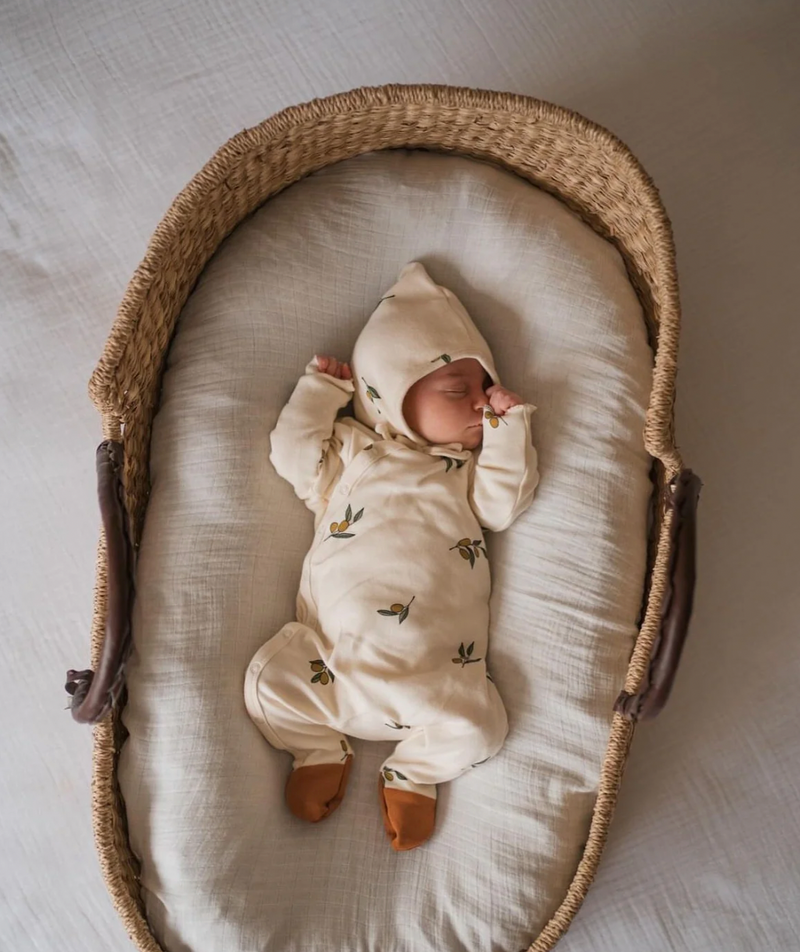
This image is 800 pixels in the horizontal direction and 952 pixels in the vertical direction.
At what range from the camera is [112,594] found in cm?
106

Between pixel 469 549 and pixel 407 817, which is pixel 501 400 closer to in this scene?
pixel 469 549

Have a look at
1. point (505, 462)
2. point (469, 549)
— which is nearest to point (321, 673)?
point (469, 549)

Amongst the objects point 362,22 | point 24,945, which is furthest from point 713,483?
point 24,945

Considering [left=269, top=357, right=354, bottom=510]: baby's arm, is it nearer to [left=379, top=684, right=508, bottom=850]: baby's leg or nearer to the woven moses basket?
the woven moses basket

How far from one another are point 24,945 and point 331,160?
4.41 feet

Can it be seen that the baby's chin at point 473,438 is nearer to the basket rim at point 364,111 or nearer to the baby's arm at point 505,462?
the baby's arm at point 505,462

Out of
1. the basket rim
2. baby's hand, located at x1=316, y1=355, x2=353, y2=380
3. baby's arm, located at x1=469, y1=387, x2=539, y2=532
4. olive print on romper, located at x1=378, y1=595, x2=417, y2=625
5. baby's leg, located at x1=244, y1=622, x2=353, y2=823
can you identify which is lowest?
baby's leg, located at x1=244, y1=622, x2=353, y2=823

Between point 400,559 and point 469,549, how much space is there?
11cm

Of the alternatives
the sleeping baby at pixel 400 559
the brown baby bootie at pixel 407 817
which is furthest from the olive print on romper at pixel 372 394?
the brown baby bootie at pixel 407 817

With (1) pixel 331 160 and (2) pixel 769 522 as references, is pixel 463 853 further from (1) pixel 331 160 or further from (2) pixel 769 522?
(1) pixel 331 160

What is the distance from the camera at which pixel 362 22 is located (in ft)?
4.87

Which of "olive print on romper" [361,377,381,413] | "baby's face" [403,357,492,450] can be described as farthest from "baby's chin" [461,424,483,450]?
"olive print on romper" [361,377,381,413]

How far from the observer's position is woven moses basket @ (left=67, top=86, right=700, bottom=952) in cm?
108

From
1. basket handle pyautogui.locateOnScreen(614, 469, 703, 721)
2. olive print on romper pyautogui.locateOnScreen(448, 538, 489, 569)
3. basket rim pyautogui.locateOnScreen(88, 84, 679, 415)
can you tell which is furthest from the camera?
olive print on romper pyautogui.locateOnScreen(448, 538, 489, 569)
